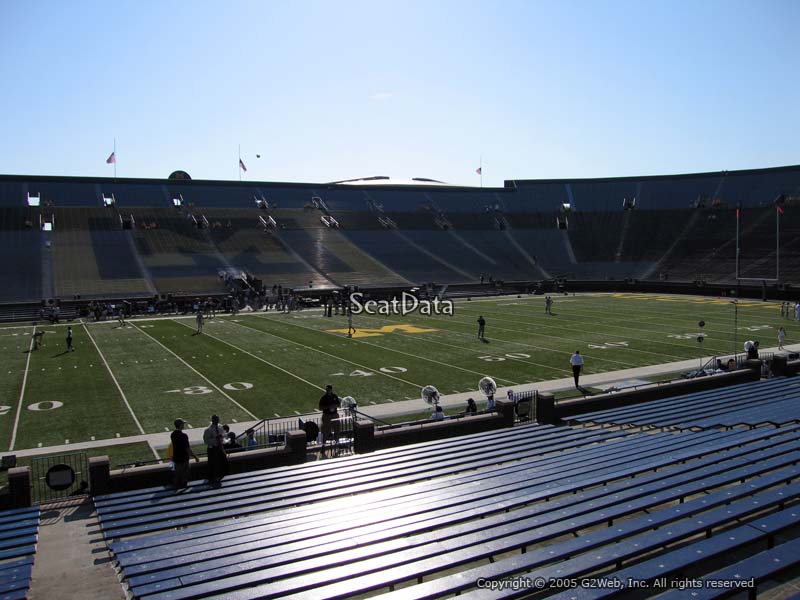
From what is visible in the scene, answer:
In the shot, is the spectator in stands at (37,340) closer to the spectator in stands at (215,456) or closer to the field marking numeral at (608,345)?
the spectator in stands at (215,456)

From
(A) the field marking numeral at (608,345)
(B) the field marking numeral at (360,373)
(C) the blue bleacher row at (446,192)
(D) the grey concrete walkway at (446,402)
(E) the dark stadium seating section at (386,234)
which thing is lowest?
(D) the grey concrete walkway at (446,402)

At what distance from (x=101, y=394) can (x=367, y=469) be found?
13.7 meters

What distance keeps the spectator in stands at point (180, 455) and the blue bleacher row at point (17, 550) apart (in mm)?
1929

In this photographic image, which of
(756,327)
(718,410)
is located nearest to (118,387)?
(718,410)

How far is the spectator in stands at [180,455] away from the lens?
10.2 meters

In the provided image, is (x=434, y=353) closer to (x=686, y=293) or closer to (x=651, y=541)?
(x=651, y=541)

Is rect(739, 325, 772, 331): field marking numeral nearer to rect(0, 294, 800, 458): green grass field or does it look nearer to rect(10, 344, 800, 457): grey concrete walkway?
rect(0, 294, 800, 458): green grass field

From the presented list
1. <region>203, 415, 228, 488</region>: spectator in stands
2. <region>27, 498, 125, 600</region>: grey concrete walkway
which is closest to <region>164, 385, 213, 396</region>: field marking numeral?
<region>203, 415, 228, 488</region>: spectator in stands

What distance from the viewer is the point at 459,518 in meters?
7.42

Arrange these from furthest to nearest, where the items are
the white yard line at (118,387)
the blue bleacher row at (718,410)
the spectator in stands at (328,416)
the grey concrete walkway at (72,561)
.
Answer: the white yard line at (118,387) < the spectator in stands at (328,416) < the blue bleacher row at (718,410) < the grey concrete walkway at (72,561)

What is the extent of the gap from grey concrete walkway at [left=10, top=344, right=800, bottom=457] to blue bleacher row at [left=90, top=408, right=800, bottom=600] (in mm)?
6317

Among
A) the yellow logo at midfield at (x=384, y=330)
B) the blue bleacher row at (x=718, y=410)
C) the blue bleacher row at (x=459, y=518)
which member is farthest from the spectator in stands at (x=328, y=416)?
the yellow logo at midfield at (x=384, y=330)

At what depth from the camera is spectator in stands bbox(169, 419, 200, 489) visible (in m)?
10.2

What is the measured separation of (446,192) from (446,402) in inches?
2559
